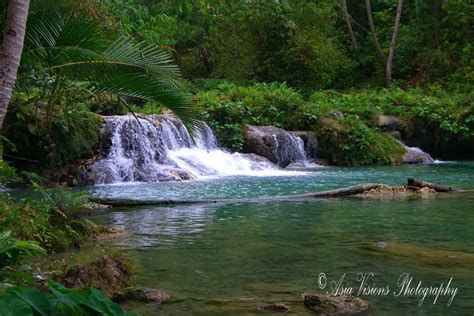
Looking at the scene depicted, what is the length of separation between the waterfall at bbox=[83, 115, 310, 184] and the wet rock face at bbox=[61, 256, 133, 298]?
10971 millimetres

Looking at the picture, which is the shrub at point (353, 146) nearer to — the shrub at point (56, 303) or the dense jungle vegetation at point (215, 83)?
the dense jungle vegetation at point (215, 83)

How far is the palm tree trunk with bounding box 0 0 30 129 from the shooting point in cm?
480

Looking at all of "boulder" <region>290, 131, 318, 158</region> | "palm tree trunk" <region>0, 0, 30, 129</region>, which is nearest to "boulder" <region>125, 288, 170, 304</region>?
"palm tree trunk" <region>0, 0, 30, 129</region>

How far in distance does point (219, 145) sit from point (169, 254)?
14.2 m

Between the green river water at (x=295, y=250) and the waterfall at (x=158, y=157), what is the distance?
6402 mm

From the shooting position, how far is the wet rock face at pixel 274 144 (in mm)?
20484

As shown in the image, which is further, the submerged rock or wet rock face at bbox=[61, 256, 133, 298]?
wet rock face at bbox=[61, 256, 133, 298]

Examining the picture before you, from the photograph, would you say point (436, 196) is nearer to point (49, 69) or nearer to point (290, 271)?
point (290, 271)

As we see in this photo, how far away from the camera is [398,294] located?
4.82m

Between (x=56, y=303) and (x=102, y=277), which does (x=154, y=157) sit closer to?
(x=102, y=277)

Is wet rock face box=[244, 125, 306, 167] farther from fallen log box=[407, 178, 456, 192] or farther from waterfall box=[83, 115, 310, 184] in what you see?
fallen log box=[407, 178, 456, 192]

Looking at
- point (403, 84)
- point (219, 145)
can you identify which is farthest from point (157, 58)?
point (403, 84)

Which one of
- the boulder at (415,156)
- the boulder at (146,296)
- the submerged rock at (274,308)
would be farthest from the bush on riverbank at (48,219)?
the boulder at (415,156)

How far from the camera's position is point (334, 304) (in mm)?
4348
